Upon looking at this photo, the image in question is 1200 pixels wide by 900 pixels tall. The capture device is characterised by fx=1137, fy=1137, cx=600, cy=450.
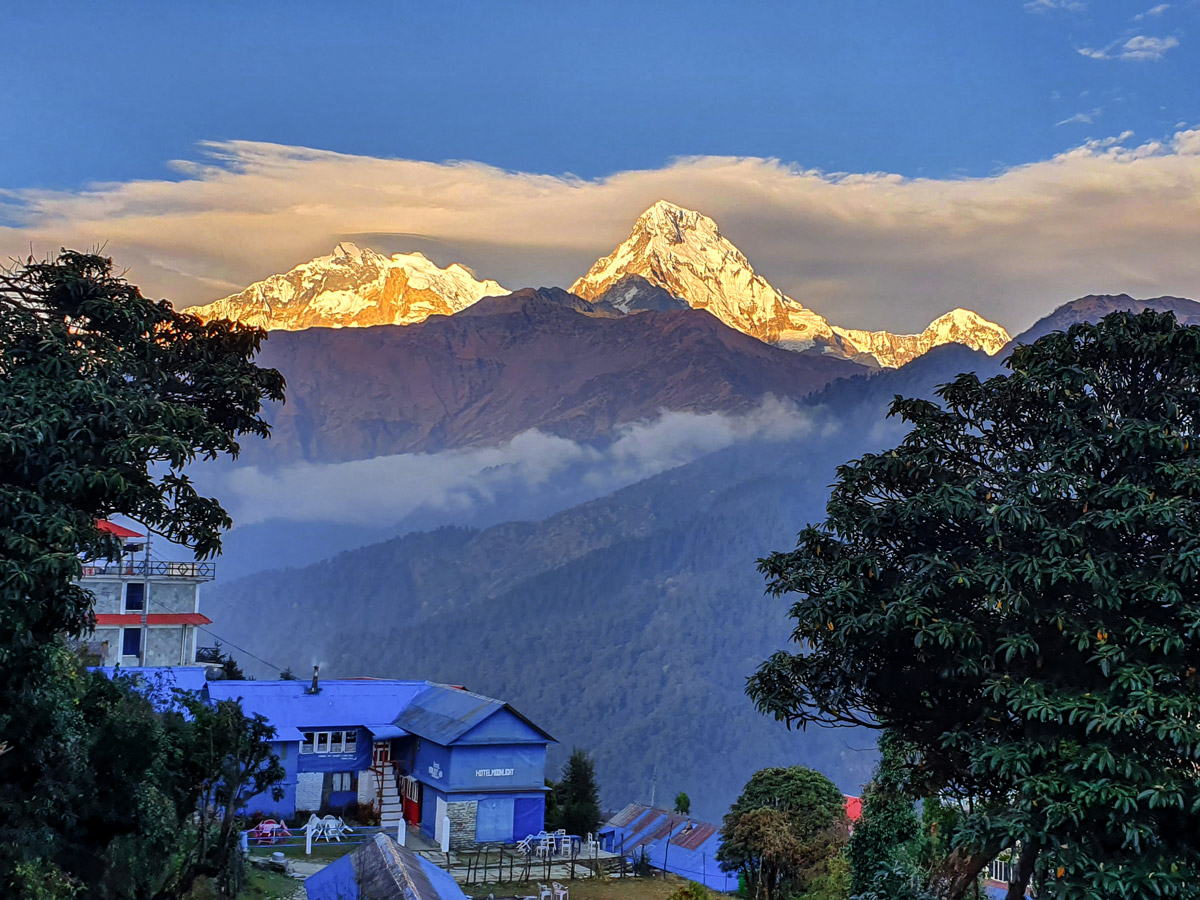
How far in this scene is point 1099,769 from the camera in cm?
1470

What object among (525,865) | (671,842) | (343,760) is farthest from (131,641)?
(525,865)

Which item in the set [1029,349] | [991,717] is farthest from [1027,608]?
[1029,349]

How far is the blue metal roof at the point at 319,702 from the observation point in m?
38.2

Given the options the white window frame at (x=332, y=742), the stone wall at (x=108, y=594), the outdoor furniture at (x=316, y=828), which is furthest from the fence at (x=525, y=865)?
the stone wall at (x=108, y=594)

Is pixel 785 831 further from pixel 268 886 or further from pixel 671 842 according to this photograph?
pixel 671 842

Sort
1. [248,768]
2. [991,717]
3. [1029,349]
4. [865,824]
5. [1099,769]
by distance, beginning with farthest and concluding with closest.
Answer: [865,824]
[248,768]
[1029,349]
[991,717]
[1099,769]

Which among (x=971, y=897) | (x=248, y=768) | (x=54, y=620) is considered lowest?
(x=971, y=897)

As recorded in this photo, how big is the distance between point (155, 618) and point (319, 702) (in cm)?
2264

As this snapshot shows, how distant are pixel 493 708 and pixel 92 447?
838 inches

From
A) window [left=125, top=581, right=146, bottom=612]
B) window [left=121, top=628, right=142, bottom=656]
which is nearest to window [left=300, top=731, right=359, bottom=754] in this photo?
window [left=121, top=628, right=142, bottom=656]

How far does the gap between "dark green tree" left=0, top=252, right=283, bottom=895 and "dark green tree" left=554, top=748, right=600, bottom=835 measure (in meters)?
23.8

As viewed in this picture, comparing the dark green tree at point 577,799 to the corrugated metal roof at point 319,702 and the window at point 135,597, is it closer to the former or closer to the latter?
the corrugated metal roof at point 319,702

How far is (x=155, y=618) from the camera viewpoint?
191 feet

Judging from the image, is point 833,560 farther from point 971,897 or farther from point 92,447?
point 92,447
